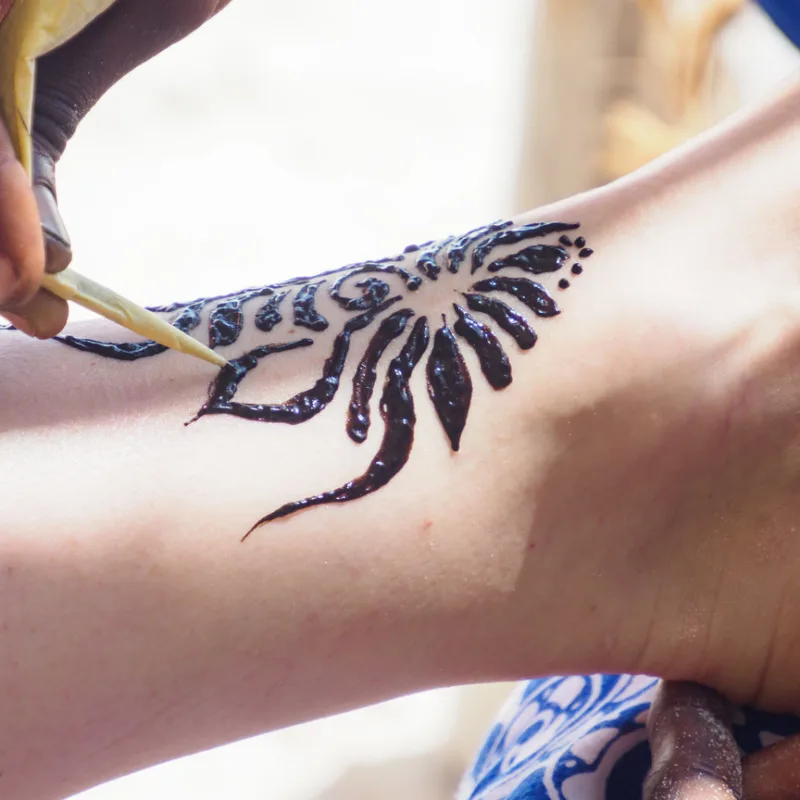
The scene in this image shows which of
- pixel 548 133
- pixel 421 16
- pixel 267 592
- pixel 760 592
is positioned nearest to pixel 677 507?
pixel 760 592

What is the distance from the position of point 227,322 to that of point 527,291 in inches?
8.9

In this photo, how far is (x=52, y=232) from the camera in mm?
435

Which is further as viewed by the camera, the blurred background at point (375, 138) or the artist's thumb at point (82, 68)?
the blurred background at point (375, 138)

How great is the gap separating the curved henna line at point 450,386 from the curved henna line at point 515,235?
0.27 feet

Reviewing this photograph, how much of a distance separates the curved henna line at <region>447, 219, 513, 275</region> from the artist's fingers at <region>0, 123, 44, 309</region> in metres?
0.34

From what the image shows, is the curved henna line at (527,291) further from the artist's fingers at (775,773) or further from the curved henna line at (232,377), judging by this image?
the artist's fingers at (775,773)

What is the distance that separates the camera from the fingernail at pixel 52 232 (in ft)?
1.43

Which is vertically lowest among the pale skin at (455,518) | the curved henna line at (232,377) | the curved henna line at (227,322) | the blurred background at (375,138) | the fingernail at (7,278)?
the pale skin at (455,518)

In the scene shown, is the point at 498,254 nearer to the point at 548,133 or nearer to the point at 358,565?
the point at 358,565

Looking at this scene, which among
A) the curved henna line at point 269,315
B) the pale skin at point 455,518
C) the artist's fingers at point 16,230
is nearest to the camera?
the artist's fingers at point 16,230

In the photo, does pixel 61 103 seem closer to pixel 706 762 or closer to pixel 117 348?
pixel 117 348

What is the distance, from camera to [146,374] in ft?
1.97

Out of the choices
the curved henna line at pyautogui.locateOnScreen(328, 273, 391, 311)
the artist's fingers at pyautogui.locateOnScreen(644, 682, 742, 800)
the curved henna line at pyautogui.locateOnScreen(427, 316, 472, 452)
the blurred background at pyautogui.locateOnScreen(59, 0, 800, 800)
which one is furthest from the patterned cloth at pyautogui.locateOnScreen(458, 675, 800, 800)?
the blurred background at pyautogui.locateOnScreen(59, 0, 800, 800)

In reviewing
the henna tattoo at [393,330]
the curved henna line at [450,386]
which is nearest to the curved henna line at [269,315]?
the henna tattoo at [393,330]
